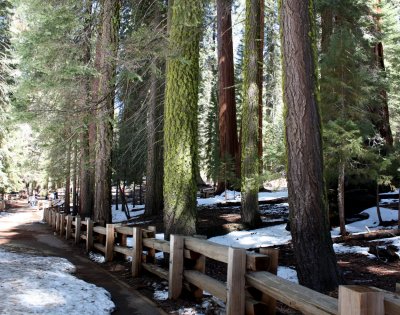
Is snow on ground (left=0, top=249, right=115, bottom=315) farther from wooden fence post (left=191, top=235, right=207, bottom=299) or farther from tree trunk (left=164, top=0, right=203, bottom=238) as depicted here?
tree trunk (left=164, top=0, right=203, bottom=238)

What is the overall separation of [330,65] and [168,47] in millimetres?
4849

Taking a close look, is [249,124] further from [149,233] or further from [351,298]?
[351,298]

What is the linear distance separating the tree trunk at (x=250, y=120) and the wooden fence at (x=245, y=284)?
17.5 ft

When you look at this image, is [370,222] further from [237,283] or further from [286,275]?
[237,283]

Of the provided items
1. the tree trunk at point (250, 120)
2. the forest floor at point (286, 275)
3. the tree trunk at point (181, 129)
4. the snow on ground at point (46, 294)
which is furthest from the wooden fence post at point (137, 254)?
the tree trunk at point (250, 120)

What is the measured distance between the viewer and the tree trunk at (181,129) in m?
7.96

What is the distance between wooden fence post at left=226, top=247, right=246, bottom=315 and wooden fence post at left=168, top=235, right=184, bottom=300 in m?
1.59

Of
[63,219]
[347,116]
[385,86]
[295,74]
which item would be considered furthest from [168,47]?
[63,219]

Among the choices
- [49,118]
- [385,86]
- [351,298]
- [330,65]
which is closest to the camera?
[351,298]

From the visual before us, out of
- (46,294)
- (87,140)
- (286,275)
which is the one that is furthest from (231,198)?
(46,294)

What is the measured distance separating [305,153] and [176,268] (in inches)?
95.5

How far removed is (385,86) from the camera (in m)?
13.3

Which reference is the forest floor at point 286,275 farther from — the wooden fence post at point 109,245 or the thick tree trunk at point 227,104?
the thick tree trunk at point 227,104

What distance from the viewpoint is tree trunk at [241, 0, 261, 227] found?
1254 centimetres
